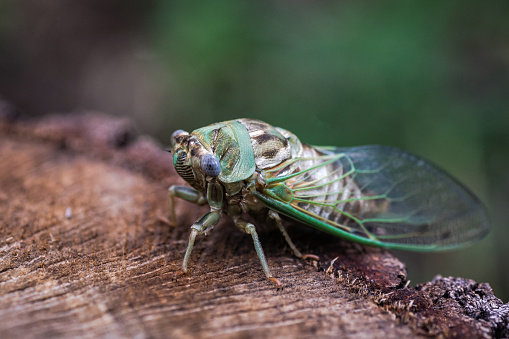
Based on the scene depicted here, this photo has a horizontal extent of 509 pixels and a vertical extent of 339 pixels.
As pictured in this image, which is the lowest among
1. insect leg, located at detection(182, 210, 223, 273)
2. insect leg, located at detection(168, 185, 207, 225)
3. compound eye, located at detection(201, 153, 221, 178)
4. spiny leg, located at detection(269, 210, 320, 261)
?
spiny leg, located at detection(269, 210, 320, 261)

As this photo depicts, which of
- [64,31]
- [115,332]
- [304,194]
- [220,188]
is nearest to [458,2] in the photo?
[304,194]

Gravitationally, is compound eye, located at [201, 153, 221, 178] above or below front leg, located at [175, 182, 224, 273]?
above

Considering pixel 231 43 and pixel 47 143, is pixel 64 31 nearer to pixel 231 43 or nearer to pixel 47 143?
pixel 231 43

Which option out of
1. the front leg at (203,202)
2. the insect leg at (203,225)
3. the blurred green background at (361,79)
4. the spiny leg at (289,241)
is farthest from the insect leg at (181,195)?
the blurred green background at (361,79)

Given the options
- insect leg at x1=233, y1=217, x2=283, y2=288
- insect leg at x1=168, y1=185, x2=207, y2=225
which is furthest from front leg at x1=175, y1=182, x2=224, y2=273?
insect leg at x1=233, y1=217, x2=283, y2=288

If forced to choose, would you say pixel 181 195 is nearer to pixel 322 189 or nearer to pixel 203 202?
pixel 203 202

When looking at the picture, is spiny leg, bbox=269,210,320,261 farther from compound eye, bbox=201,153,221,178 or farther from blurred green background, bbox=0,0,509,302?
blurred green background, bbox=0,0,509,302

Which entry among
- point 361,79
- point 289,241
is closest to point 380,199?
point 289,241
